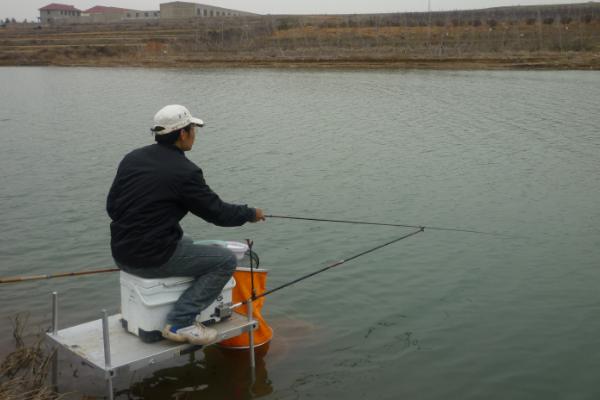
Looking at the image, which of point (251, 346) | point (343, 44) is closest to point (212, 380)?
point (251, 346)

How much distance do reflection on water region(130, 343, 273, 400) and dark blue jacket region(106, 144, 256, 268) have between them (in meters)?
1.24

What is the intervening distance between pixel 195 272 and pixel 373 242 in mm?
5022

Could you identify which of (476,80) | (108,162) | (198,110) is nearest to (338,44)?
(476,80)

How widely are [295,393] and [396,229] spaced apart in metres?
5.12

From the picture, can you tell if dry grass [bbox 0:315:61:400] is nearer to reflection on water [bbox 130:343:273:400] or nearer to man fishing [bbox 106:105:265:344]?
reflection on water [bbox 130:343:273:400]

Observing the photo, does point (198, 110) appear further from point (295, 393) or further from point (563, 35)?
point (563, 35)

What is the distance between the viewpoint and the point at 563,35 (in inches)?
2499

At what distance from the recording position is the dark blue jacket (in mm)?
4809

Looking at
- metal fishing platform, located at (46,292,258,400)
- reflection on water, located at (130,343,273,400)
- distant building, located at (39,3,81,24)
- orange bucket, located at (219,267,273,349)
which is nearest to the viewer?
metal fishing platform, located at (46,292,258,400)

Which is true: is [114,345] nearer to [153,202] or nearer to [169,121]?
[153,202]

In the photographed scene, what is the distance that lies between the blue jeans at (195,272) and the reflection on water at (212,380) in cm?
83

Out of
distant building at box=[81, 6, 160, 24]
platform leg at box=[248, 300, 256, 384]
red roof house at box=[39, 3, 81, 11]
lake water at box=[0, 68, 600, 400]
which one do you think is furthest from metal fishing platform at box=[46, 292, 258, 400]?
red roof house at box=[39, 3, 81, 11]

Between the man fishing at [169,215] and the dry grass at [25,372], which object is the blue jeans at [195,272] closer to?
the man fishing at [169,215]

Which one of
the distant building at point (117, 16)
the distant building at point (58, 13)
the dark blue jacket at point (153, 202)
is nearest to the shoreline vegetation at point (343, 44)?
the distant building at point (117, 16)
